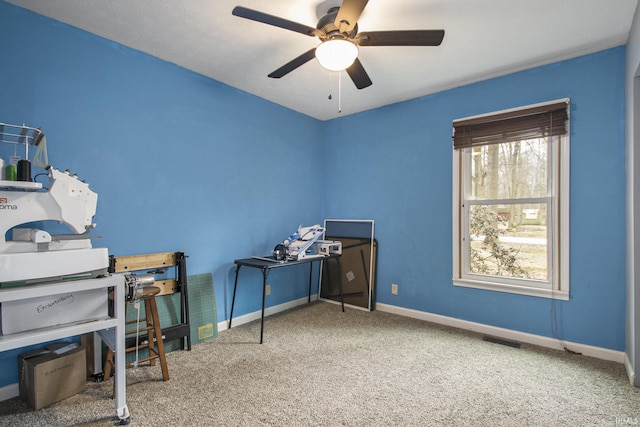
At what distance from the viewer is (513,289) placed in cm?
297

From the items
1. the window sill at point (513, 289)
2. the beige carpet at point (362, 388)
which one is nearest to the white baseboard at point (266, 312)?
the beige carpet at point (362, 388)

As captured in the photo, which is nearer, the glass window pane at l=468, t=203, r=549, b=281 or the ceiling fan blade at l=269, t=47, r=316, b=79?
the ceiling fan blade at l=269, t=47, r=316, b=79

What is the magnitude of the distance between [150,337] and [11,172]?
1412mm

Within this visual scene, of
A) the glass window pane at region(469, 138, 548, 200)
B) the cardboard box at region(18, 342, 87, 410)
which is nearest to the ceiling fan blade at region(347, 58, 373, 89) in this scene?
the glass window pane at region(469, 138, 548, 200)

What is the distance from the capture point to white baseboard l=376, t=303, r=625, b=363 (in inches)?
101

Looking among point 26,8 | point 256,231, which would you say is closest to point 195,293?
point 256,231

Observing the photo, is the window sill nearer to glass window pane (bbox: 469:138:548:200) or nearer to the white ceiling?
glass window pane (bbox: 469:138:548:200)

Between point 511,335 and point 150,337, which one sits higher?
point 150,337

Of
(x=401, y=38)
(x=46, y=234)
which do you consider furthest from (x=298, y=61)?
(x=46, y=234)

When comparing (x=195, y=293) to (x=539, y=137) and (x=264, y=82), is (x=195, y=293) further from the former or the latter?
(x=539, y=137)

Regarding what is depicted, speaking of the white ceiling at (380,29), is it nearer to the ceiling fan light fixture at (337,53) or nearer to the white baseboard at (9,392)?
the ceiling fan light fixture at (337,53)

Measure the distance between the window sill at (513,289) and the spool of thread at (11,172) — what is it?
349 centimetres

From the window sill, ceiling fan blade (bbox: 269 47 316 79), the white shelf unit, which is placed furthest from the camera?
the window sill

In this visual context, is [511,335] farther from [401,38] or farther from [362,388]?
[401,38]
